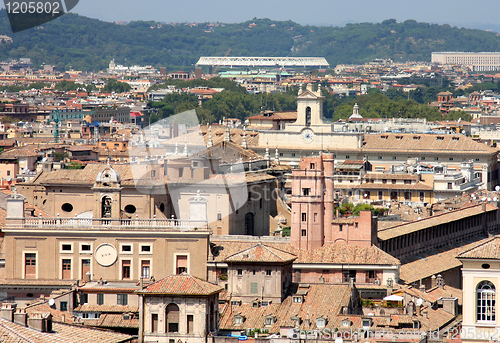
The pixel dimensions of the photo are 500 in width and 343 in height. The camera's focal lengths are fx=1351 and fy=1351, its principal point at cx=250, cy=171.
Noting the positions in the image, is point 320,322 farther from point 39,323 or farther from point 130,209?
point 130,209

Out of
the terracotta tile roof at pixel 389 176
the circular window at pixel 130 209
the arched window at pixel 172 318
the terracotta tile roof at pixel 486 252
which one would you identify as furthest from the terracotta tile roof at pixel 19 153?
the terracotta tile roof at pixel 486 252

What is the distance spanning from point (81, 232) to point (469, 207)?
2945 centimetres

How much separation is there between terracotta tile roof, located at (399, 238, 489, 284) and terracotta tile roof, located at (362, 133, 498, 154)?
33.0 meters

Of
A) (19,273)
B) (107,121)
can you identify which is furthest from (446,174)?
(107,121)

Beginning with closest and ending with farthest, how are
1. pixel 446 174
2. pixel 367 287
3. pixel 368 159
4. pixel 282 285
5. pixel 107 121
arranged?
pixel 282 285, pixel 367 287, pixel 446 174, pixel 368 159, pixel 107 121

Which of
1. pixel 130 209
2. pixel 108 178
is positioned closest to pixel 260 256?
pixel 108 178

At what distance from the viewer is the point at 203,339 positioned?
1453 inches

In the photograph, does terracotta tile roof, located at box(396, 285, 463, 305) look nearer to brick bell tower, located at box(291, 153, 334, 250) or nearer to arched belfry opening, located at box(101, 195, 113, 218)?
brick bell tower, located at box(291, 153, 334, 250)

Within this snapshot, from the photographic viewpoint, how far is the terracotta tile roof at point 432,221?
56825mm

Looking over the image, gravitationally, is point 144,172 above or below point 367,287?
above

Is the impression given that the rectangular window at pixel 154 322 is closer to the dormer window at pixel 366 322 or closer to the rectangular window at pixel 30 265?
the dormer window at pixel 366 322

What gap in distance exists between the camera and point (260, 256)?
147ft

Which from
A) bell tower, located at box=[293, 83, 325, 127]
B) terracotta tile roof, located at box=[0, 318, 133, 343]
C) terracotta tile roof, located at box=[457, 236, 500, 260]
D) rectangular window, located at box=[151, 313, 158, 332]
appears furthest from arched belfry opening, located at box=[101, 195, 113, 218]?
bell tower, located at box=[293, 83, 325, 127]

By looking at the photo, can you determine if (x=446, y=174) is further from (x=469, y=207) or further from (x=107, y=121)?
(x=107, y=121)
